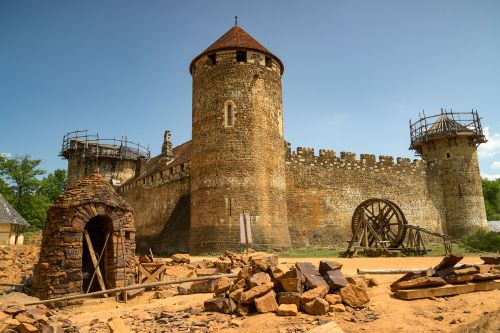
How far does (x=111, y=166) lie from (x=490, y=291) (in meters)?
33.7

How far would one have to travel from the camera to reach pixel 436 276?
Answer: 7277 millimetres

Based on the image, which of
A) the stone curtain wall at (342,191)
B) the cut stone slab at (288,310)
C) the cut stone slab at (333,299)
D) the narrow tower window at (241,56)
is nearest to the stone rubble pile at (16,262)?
the stone curtain wall at (342,191)

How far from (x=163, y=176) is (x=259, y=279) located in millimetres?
20267

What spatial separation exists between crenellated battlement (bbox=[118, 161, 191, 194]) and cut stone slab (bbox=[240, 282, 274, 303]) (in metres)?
17.1

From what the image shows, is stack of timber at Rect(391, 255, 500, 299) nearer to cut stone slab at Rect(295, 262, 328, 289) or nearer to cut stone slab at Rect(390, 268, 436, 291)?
cut stone slab at Rect(390, 268, 436, 291)

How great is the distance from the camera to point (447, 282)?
280 inches

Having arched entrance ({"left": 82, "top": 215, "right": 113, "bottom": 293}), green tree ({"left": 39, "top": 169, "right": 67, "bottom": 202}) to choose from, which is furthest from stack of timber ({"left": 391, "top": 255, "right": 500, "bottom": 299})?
green tree ({"left": 39, "top": 169, "right": 67, "bottom": 202})

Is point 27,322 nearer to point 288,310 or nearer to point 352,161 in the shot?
point 288,310

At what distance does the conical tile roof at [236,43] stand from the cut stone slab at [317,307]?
1530 cm

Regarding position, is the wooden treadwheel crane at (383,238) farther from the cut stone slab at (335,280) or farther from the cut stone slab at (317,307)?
the cut stone slab at (317,307)

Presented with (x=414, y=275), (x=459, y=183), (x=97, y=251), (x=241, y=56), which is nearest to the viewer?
(x=414, y=275)

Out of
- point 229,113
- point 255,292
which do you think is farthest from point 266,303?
point 229,113

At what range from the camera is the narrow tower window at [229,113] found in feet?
63.3

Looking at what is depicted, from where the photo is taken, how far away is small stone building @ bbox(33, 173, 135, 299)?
9867mm
